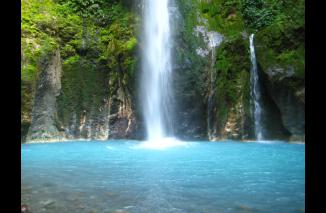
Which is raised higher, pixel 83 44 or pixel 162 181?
pixel 83 44

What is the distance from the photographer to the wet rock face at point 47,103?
42.0 ft

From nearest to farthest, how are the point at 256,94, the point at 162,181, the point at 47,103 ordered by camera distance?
1. the point at 162,181
2. the point at 47,103
3. the point at 256,94

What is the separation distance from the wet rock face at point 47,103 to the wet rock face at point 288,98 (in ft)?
27.5

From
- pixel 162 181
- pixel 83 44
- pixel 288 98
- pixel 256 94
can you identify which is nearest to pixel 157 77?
pixel 83 44

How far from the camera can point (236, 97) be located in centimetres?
1393

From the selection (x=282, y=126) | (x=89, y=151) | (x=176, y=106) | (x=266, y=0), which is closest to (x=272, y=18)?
(x=266, y=0)

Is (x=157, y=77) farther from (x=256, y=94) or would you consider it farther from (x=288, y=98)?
(x=288, y=98)

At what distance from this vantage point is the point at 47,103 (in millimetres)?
13109

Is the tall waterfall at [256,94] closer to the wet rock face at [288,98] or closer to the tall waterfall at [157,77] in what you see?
the wet rock face at [288,98]

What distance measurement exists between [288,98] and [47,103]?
367 inches
